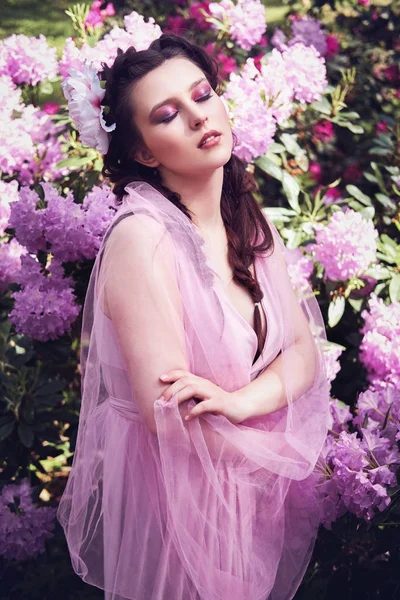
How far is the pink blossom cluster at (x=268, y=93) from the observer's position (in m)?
2.49

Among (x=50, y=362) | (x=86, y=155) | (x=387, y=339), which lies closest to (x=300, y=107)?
(x=86, y=155)

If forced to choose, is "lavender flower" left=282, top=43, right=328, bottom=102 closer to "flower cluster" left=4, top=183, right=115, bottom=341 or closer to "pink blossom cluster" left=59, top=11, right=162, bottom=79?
"pink blossom cluster" left=59, top=11, right=162, bottom=79

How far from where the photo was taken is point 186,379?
145cm

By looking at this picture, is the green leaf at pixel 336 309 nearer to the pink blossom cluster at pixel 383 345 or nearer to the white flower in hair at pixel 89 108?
the pink blossom cluster at pixel 383 345

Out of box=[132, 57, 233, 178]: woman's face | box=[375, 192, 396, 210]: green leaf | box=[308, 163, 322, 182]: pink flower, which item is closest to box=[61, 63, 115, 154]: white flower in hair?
box=[132, 57, 233, 178]: woman's face

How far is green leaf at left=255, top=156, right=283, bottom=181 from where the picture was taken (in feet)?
9.22

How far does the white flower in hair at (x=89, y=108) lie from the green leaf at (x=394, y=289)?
114cm

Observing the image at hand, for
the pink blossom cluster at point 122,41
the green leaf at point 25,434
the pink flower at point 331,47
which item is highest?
the pink blossom cluster at point 122,41

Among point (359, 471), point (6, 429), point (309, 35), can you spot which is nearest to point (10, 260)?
point (6, 429)

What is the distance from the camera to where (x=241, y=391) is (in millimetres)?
1589

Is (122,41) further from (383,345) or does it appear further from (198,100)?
(383,345)

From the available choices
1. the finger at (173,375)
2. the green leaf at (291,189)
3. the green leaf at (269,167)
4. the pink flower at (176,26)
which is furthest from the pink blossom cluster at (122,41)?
the finger at (173,375)

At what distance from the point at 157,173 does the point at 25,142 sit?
1116mm

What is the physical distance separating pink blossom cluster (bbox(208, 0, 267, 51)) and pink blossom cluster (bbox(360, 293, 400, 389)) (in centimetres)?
121
